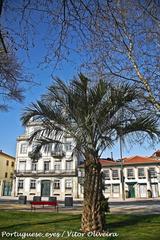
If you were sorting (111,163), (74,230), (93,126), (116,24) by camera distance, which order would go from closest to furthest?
(116,24) < (74,230) < (93,126) < (111,163)

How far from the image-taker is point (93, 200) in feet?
32.2

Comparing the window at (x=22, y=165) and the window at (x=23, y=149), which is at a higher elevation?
the window at (x=23, y=149)

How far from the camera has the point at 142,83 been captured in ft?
30.2

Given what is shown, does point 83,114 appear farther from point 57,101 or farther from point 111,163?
point 111,163

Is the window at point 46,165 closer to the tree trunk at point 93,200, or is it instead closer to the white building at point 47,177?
the white building at point 47,177

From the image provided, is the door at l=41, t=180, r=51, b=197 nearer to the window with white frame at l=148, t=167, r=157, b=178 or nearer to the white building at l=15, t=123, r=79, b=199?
the white building at l=15, t=123, r=79, b=199

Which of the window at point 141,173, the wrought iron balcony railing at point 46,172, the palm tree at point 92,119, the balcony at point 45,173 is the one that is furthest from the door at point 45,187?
the palm tree at point 92,119

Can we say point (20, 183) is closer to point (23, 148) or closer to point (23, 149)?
point (23, 149)

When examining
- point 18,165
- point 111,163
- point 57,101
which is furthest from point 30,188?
point 57,101

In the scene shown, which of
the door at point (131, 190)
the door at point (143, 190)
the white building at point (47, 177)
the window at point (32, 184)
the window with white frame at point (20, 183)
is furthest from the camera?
the window with white frame at point (20, 183)

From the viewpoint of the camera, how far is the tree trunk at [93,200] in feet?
31.7

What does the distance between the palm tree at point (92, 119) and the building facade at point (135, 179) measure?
36.6 metres

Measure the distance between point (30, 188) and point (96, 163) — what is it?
149ft

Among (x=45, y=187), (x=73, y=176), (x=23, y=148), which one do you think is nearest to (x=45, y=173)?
(x=45, y=187)
